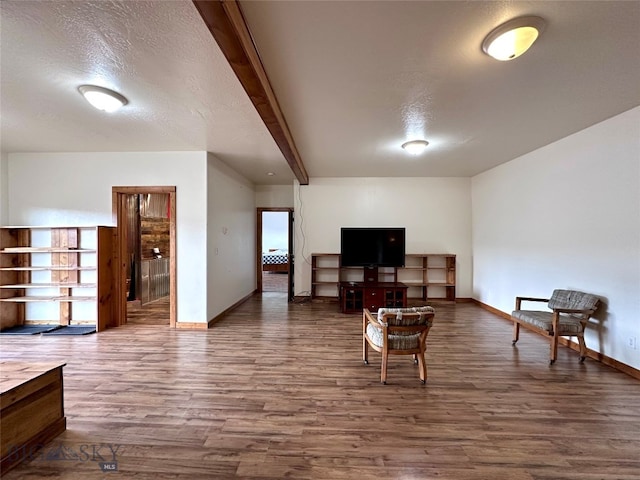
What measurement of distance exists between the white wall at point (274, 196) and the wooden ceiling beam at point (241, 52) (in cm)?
386

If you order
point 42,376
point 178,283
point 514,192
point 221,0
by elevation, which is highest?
point 221,0

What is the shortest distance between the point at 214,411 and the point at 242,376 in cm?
56

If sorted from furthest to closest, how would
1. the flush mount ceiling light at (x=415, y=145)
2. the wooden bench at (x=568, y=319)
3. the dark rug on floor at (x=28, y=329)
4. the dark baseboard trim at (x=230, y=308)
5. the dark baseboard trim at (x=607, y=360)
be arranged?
the dark baseboard trim at (x=230, y=308)
the dark rug on floor at (x=28, y=329)
the flush mount ceiling light at (x=415, y=145)
the wooden bench at (x=568, y=319)
the dark baseboard trim at (x=607, y=360)

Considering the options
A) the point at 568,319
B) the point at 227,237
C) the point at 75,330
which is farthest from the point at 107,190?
the point at 568,319

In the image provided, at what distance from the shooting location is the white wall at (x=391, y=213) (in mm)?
6090

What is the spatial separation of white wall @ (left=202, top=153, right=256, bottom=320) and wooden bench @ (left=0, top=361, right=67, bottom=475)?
2.36 m

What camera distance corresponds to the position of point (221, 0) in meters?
1.43

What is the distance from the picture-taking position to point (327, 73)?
2.22 meters

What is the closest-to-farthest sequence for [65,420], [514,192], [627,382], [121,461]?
[121,461] → [65,420] → [627,382] → [514,192]

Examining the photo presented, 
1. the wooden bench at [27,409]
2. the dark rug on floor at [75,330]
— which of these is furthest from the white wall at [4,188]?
the wooden bench at [27,409]

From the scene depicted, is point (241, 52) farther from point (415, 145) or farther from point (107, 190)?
point (107, 190)

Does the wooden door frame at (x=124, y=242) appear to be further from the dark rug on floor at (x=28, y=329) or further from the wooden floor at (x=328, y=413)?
the dark rug on floor at (x=28, y=329)

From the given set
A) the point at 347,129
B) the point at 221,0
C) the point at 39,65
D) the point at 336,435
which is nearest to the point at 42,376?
the point at 336,435

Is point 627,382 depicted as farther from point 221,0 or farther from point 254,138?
point 254,138
